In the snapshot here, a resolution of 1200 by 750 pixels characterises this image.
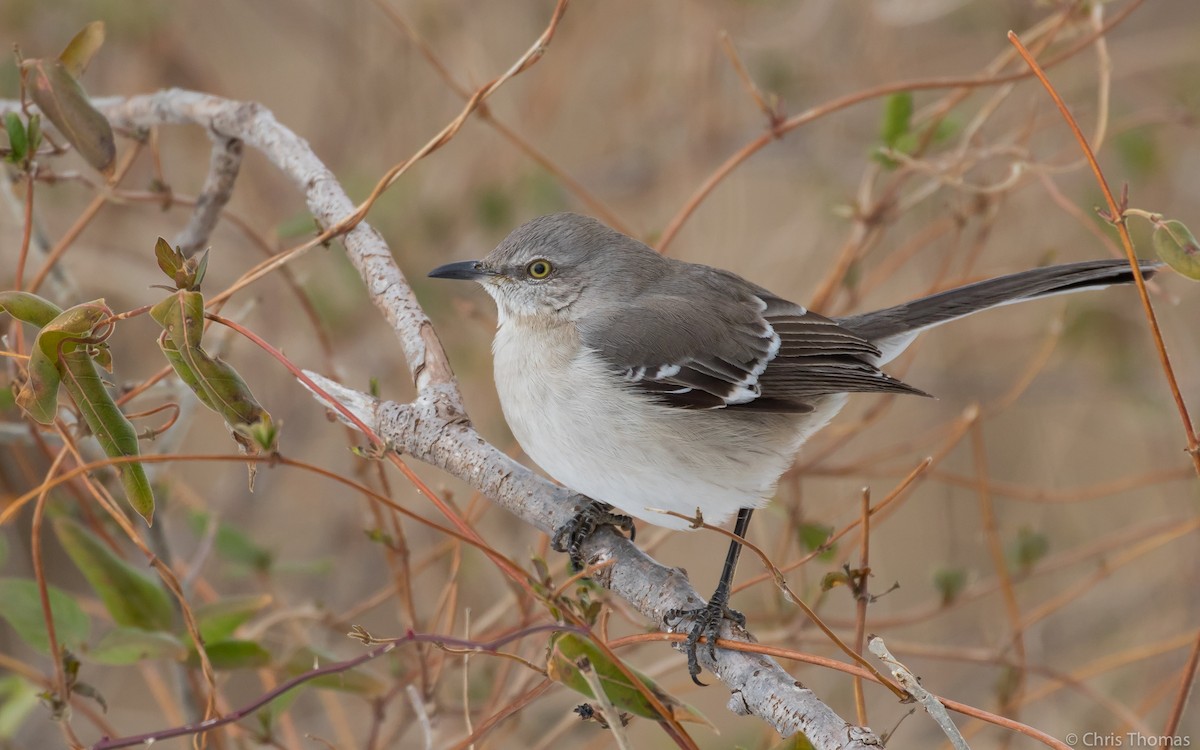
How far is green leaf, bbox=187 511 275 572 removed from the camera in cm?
329

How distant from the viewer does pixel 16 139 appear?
2422 millimetres

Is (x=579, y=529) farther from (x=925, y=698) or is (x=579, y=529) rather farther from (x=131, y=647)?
(x=925, y=698)

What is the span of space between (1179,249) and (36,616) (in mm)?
2644

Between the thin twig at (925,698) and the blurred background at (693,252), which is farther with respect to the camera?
the blurred background at (693,252)

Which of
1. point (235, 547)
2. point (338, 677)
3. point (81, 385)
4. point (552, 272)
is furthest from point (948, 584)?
point (81, 385)

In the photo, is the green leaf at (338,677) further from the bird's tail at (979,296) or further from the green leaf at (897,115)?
the green leaf at (897,115)

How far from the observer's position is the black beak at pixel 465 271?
336cm

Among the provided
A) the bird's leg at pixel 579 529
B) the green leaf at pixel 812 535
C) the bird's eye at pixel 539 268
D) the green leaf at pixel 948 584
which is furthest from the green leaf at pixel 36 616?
the green leaf at pixel 948 584

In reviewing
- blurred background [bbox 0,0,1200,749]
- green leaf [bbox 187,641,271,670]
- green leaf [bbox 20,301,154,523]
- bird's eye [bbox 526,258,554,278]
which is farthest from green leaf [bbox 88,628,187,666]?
blurred background [bbox 0,0,1200,749]

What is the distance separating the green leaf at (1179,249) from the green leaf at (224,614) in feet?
7.24

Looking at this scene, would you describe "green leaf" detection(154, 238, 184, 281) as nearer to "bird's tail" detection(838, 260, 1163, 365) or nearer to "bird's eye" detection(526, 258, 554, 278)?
"bird's eye" detection(526, 258, 554, 278)

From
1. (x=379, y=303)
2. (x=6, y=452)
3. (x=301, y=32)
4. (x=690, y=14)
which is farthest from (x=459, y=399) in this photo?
(x=301, y=32)

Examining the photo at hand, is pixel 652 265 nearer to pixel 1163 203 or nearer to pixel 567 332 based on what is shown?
pixel 567 332

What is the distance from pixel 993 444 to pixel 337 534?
12.4 ft
